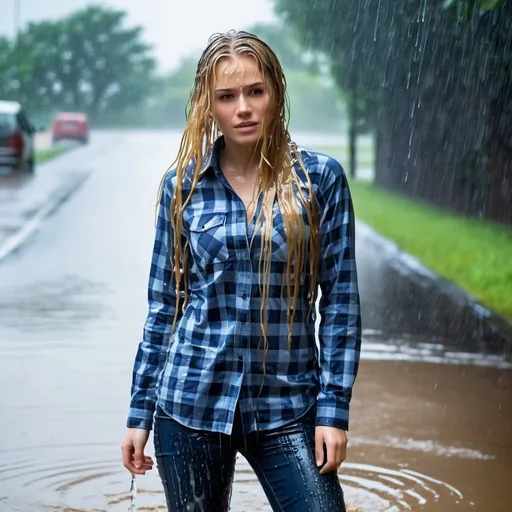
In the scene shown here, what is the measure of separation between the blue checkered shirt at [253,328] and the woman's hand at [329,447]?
0.8 inches

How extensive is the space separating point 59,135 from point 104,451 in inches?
1885

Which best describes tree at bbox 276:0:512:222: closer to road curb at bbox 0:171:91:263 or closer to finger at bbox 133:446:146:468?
road curb at bbox 0:171:91:263

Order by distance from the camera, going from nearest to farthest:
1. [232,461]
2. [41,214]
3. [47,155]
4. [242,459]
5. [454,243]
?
1. [232,461]
2. [242,459]
3. [454,243]
4. [41,214]
5. [47,155]

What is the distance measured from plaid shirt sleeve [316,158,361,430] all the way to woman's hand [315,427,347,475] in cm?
2

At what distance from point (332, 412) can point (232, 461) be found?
271mm

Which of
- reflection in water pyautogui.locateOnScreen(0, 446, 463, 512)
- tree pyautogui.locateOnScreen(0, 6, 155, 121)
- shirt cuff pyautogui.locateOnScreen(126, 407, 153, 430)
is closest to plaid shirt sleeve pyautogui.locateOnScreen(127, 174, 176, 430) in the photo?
shirt cuff pyautogui.locateOnScreen(126, 407, 153, 430)

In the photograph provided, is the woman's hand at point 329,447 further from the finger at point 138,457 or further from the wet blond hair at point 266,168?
the finger at point 138,457

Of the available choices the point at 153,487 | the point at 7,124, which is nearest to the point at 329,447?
the point at 153,487

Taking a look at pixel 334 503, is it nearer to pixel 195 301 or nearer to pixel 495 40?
pixel 195 301

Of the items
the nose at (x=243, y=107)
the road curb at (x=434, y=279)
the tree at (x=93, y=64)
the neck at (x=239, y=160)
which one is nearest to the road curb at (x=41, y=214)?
the road curb at (x=434, y=279)

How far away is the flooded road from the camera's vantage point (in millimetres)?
5652

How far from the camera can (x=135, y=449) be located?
126 inches

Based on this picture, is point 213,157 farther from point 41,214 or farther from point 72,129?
point 72,129

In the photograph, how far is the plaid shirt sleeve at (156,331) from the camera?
318cm
